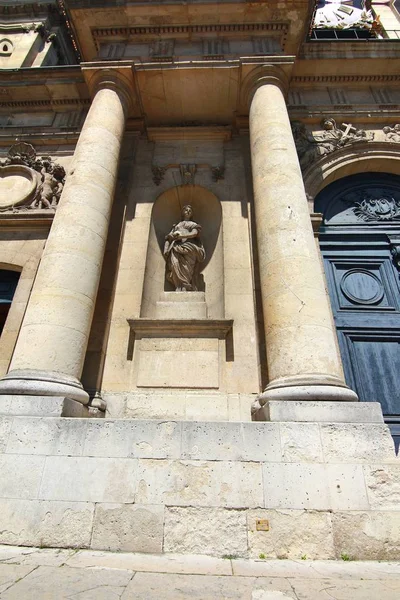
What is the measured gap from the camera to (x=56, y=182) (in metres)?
9.44

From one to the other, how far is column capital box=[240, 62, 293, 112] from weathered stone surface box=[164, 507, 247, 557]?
28.1 ft

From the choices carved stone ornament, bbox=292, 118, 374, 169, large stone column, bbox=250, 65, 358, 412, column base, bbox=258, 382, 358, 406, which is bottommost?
column base, bbox=258, 382, 358, 406

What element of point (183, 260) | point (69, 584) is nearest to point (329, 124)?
point (183, 260)

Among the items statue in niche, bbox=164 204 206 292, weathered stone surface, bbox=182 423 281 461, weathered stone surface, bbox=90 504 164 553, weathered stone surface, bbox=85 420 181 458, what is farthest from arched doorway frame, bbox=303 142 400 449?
weathered stone surface, bbox=90 504 164 553

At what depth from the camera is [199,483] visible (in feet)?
13.5

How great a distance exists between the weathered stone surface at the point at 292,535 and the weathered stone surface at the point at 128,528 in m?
0.99

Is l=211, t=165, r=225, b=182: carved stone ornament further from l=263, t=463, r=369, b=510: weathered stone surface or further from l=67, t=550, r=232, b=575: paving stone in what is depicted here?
l=67, t=550, r=232, b=575: paving stone

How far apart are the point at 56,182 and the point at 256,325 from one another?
6.42m

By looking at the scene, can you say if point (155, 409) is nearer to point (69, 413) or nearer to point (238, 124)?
point (69, 413)

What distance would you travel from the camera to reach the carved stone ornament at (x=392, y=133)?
9734 millimetres

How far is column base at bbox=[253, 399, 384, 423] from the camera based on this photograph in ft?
14.6

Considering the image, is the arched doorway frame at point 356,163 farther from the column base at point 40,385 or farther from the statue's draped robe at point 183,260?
the column base at point 40,385

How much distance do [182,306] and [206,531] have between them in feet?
15.1

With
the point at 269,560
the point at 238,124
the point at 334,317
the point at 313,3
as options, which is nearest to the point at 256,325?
the point at 334,317
